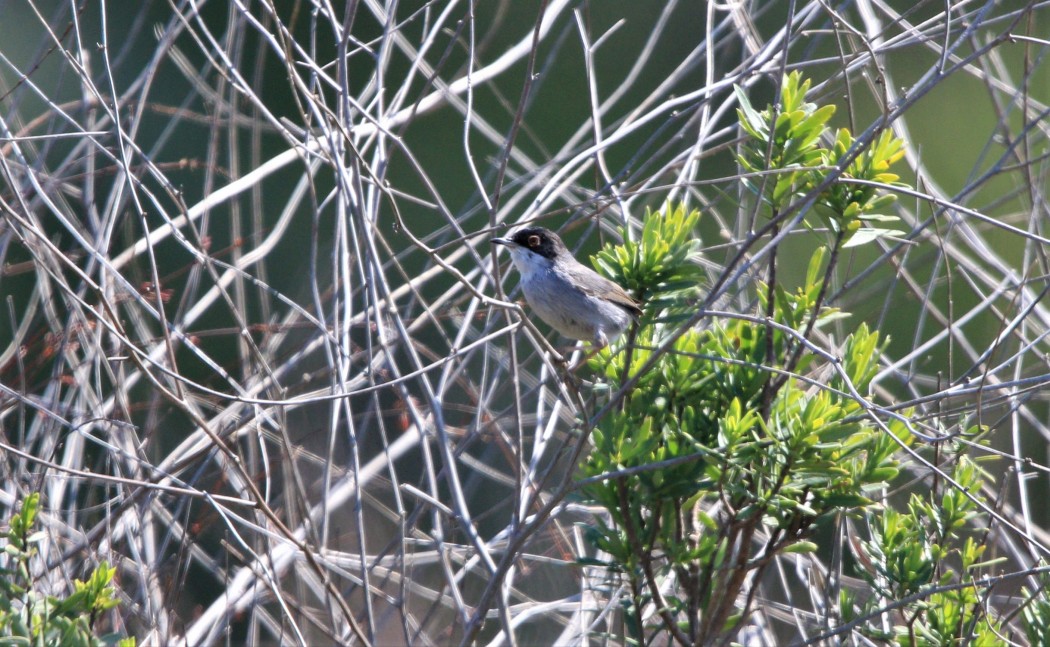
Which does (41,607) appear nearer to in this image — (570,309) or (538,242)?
(570,309)

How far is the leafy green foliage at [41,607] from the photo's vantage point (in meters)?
2.08

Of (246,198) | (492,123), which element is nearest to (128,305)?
(246,198)

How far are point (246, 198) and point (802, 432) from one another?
7825mm

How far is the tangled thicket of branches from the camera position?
2381mm

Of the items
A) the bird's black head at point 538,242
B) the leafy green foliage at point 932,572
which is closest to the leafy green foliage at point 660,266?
the leafy green foliage at point 932,572

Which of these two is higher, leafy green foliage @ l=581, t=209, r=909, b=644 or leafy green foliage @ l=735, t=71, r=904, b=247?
leafy green foliage @ l=735, t=71, r=904, b=247

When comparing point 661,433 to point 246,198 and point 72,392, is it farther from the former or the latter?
point 246,198

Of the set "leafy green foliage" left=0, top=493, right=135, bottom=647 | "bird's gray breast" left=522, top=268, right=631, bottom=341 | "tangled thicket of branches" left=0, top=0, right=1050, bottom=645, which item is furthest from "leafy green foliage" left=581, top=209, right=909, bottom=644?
"bird's gray breast" left=522, top=268, right=631, bottom=341

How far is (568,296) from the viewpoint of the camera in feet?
12.6

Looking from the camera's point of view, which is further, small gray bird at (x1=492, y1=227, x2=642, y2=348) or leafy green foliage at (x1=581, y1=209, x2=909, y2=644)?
small gray bird at (x1=492, y1=227, x2=642, y2=348)

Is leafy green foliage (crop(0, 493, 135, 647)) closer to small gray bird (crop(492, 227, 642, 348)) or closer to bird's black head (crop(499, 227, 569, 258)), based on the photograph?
small gray bird (crop(492, 227, 642, 348))

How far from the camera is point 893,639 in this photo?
2248 mm

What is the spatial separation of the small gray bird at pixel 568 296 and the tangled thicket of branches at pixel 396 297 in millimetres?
173

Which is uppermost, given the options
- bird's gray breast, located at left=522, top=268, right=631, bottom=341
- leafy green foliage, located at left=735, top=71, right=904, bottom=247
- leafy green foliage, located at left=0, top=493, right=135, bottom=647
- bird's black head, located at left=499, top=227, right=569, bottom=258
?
leafy green foliage, located at left=735, top=71, right=904, bottom=247
